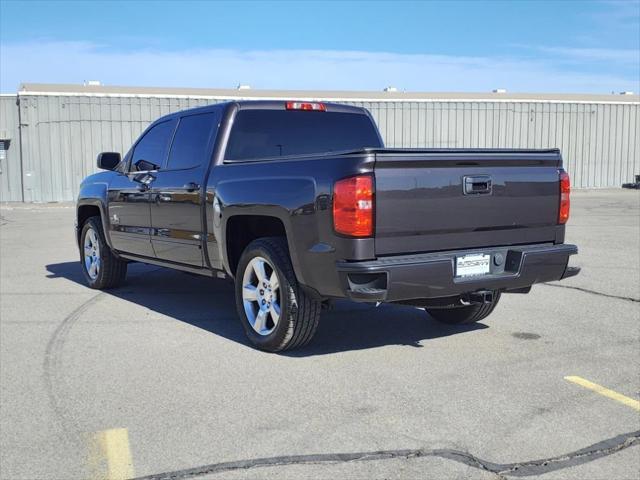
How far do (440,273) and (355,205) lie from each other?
753mm

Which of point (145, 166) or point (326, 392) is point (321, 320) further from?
point (145, 166)

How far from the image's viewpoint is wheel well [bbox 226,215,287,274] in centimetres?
553

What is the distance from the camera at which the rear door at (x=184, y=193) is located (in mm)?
6074

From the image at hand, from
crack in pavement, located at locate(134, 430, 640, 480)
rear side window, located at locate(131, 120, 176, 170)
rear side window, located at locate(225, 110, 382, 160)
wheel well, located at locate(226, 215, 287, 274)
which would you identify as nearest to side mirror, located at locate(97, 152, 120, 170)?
rear side window, located at locate(131, 120, 176, 170)

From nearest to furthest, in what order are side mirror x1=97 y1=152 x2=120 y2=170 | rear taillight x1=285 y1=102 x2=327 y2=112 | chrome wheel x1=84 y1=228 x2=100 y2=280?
1. rear taillight x1=285 y1=102 x2=327 y2=112
2. side mirror x1=97 y1=152 x2=120 y2=170
3. chrome wheel x1=84 y1=228 x2=100 y2=280

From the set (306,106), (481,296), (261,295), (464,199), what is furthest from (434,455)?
(306,106)

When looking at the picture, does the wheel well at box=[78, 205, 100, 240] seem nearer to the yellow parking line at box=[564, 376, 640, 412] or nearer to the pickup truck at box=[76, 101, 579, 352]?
the pickup truck at box=[76, 101, 579, 352]

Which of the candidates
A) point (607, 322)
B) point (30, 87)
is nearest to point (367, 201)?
point (607, 322)

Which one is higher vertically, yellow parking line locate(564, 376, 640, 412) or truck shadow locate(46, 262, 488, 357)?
yellow parking line locate(564, 376, 640, 412)

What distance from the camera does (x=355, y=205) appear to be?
4.39 m

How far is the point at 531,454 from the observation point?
3.46m

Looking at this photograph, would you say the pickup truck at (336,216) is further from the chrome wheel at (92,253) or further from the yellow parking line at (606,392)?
the chrome wheel at (92,253)

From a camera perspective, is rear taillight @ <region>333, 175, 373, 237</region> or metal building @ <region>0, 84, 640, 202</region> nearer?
rear taillight @ <region>333, 175, 373, 237</region>

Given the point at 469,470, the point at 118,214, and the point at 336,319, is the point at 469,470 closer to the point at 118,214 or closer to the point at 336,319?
the point at 336,319
